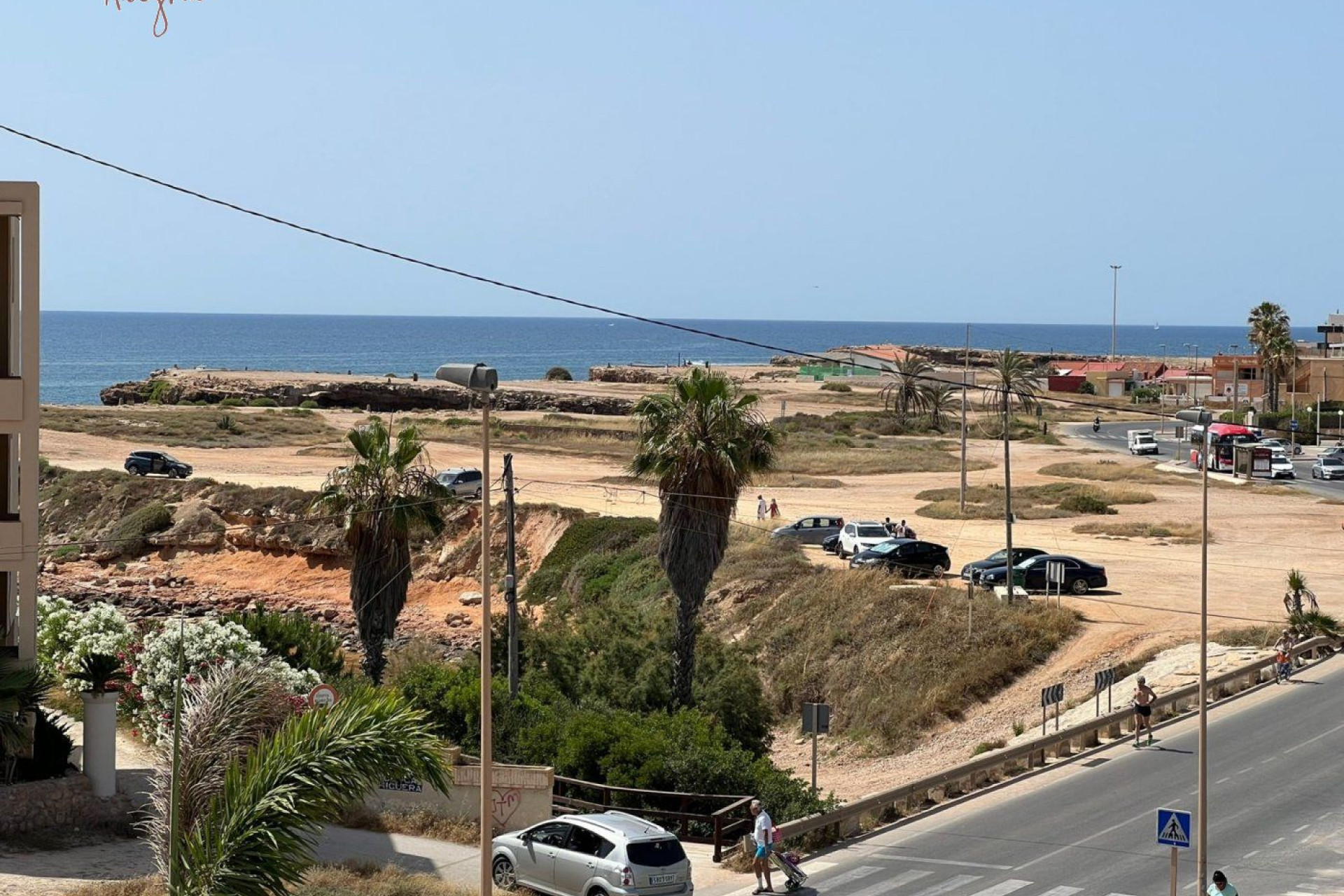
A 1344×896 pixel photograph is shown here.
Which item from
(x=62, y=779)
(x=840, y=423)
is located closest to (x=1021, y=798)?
(x=62, y=779)

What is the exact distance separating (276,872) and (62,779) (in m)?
10.9

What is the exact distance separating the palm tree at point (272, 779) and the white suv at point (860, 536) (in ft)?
129

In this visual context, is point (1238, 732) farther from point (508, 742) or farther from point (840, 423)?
point (840, 423)

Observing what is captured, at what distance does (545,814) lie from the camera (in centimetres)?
2577

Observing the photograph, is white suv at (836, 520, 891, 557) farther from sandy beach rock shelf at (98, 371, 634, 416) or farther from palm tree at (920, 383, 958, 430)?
sandy beach rock shelf at (98, 371, 634, 416)

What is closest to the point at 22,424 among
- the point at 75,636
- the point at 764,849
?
the point at 75,636

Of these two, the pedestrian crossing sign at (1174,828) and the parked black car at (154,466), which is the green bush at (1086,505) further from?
the pedestrian crossing sign at (1174,828)

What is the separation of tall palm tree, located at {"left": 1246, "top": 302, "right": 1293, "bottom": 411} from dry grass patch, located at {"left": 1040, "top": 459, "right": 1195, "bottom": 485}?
39576mm

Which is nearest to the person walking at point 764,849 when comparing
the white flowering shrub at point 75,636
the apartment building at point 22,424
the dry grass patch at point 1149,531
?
the apartment building at point 22,424

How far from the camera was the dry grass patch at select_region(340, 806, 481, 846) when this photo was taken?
25719 millimetres

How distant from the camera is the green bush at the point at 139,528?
223 feet

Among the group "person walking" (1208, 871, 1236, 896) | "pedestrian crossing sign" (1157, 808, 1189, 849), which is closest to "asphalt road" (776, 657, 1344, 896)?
"pedestrian crossing sign" (1157, 808, 1189, 849)

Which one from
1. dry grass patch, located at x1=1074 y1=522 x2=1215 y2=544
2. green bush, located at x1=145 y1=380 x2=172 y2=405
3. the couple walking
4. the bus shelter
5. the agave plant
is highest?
green bush, located at x1=145 y1=380 x2=172 y2=405

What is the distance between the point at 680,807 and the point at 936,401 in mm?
94565
